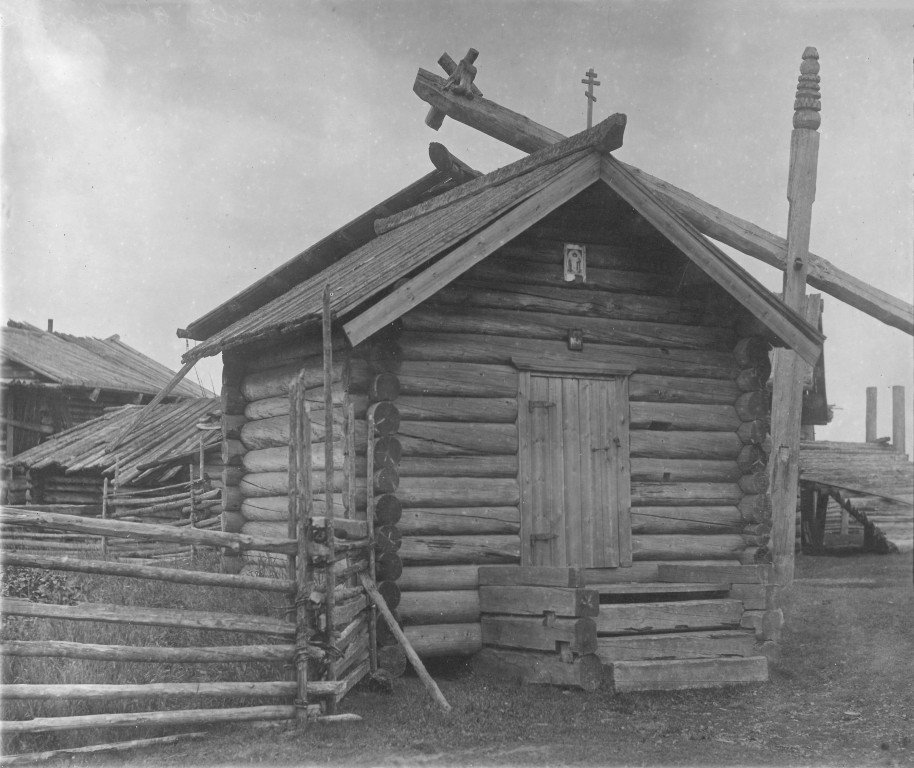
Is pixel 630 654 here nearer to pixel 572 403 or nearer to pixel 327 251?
pixel 572 403

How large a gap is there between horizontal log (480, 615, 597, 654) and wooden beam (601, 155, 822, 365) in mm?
4050

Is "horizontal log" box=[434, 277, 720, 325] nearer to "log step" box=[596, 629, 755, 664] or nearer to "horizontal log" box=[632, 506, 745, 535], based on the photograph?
"horizontal log" box=[632, 506, 745, 535]

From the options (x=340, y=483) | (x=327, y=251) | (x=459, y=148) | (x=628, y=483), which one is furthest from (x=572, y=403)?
(x=459, y=148)

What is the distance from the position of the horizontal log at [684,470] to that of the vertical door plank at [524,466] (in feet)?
4.35

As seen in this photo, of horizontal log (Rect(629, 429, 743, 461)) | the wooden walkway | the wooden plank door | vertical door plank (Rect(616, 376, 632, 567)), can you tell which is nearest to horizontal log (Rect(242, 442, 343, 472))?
the wooden plank door

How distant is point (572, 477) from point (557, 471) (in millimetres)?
200

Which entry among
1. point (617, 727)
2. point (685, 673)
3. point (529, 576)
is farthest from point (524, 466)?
point (617, 727)

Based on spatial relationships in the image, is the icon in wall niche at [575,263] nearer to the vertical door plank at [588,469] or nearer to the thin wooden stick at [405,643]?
the vertical door plank at [588,469]

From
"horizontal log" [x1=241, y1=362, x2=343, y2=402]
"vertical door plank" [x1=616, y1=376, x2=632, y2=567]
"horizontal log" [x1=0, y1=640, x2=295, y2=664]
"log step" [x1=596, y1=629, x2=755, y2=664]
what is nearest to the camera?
"horizontal log" [x1=0, y1=640, x2=295, y2=664]

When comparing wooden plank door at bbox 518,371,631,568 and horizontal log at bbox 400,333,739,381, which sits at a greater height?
horizontal log at bbox 400,333,739,381

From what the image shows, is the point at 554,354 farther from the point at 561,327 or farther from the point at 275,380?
the point at 275,380

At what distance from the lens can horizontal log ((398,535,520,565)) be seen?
33.2 ft

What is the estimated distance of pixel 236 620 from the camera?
7789mm

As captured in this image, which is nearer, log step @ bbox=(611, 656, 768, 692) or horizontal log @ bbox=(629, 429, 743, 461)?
log step @ bbox=(611, 656, 768, 692)
